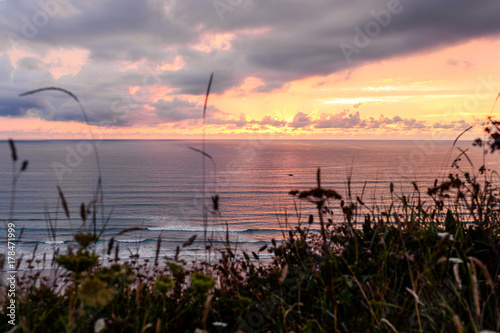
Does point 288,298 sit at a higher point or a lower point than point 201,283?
lower

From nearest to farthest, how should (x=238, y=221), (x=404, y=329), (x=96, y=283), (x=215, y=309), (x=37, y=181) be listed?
(x=96, y=283)
(x=404, y=329)
(x=215, y=309)
(x=238, y=221)
(x=37, y=181)

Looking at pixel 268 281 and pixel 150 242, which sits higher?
pixel 268 281

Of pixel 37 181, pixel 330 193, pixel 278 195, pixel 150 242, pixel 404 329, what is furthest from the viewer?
pixel 37 181

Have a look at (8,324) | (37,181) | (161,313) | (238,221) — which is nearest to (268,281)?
(161,313)

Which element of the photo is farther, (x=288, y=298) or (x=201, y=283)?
(x=288, y=298)

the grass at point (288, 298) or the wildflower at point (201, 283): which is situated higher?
the wildflower at point (201, 283)

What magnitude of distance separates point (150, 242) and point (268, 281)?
13571 millimetres

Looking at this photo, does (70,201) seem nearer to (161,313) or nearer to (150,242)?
(150,242)

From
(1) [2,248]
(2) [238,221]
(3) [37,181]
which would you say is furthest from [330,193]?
(3) [37,181]

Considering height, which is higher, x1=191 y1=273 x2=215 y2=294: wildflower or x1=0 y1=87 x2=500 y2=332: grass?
x1=191 y1=273 x2=215 y2=294: wildflower

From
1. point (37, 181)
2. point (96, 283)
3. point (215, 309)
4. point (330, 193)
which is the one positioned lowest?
point (37, 181)

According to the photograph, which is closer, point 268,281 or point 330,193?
point 330,193

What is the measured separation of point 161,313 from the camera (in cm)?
264

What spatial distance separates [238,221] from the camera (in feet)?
69.4
